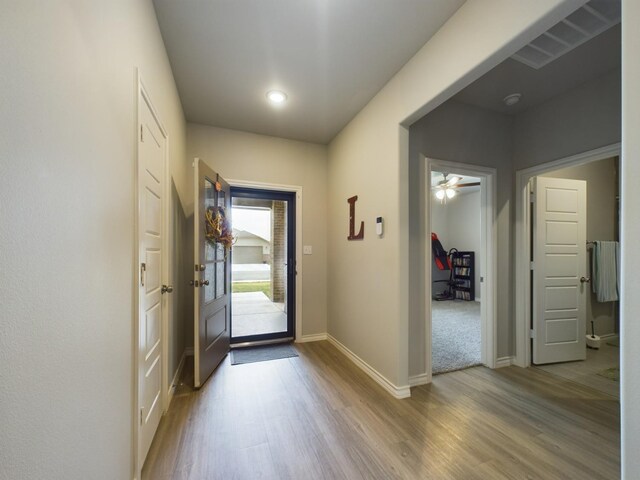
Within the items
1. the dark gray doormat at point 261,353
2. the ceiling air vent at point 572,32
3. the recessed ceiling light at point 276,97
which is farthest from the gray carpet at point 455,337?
the recessed ceiling light at point 276,97

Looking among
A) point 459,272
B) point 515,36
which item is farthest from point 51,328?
point 459,272

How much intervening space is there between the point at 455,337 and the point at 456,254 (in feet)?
11.9

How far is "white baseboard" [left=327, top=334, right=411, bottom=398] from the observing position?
87.1 inches

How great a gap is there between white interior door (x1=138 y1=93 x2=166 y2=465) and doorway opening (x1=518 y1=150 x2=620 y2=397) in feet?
11.3

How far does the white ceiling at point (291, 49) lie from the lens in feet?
5.45

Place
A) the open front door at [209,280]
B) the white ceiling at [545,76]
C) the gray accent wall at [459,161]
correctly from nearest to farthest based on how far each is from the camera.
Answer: the white ceiling at [545,76] → the open front door at [209,280] → the gray accent wall at [459,161]

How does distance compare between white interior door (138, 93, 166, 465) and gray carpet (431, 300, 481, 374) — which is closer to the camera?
white interior door (138, 93, 166, 465)

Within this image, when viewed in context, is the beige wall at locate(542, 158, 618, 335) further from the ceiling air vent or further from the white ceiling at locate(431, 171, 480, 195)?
the ceiling air vent

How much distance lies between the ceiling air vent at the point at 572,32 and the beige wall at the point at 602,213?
7.50 ft

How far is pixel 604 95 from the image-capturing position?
89.9 inches

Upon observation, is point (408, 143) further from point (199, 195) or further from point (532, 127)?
point (199, 195)

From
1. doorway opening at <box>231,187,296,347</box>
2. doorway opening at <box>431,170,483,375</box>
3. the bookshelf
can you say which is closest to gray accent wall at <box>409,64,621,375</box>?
doorway opening at <box>431,170,483,375</box>

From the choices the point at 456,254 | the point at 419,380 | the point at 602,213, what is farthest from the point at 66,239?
the point at 456,254

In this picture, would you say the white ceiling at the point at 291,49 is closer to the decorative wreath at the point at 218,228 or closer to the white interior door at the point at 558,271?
the decorative wreath at the point at 218,228
